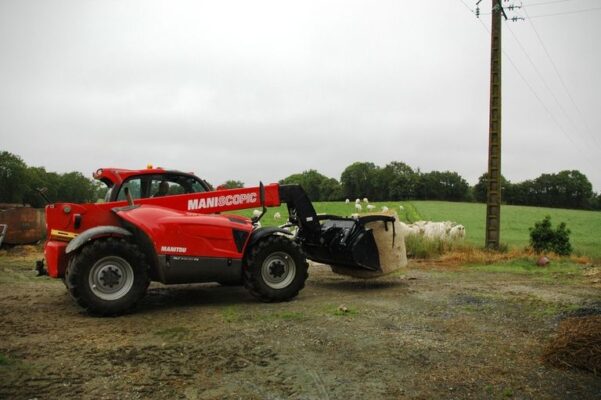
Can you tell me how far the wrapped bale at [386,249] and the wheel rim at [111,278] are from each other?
13.0 ft

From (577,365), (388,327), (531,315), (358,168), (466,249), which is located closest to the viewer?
(577,365)

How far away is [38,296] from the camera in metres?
7.62

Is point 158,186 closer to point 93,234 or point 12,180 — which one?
point 93,234

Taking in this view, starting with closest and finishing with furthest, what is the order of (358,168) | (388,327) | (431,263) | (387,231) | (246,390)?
(246,390)
(388,327)
(387,231)
(431,263)
(358,168)

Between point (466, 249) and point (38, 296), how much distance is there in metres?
11.2

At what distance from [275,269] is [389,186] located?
81.3 meters

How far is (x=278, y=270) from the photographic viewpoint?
734cm

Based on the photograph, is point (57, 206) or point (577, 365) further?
point (57, 206)

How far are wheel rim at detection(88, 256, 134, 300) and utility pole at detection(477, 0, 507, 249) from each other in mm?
11333

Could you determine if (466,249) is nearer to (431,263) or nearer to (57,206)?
(431,263)

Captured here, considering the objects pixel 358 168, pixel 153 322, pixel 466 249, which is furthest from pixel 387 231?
pixel 358 168

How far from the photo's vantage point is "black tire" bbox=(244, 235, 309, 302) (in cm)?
707

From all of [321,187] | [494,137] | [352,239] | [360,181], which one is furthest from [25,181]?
[352,239]

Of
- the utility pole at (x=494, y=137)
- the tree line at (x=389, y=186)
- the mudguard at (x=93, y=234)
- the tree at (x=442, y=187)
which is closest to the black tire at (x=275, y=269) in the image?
the mudguard at (x=93, y=234)
